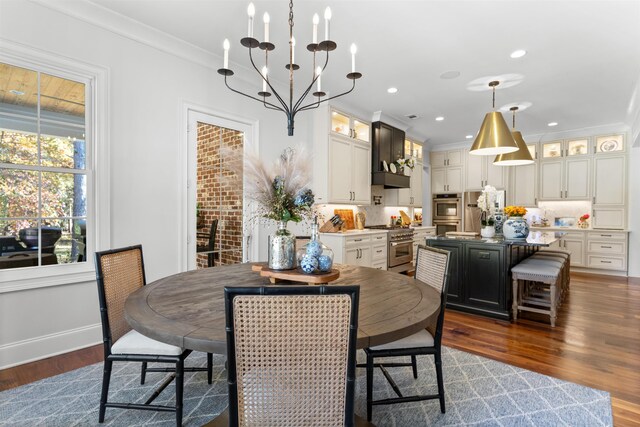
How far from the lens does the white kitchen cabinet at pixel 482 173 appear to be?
23.3 feet

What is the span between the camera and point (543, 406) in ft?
6.53

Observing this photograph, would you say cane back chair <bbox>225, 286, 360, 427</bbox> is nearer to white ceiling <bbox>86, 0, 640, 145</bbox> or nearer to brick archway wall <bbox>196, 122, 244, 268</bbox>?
white ceiling <bbox>86, 0, 640, 145</bbox>

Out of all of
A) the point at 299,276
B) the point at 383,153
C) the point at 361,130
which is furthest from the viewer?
the point at 383,153

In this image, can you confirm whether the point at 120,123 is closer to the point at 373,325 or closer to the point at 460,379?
the point at 373,325

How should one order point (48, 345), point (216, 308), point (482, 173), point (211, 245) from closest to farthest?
point (216, 308) → point (48, 345) → point (211, 245) → point (482, 173)

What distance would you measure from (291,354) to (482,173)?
24.4ft

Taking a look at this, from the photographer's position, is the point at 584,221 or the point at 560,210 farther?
the point at 560,210

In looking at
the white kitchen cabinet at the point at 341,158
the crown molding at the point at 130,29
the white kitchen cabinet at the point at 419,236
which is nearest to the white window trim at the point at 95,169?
the crown molding at the point at 130,29

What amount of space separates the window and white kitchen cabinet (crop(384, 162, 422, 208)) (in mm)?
4984

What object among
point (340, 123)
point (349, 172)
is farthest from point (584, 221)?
point (340, 123)

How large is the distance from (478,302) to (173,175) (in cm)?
360

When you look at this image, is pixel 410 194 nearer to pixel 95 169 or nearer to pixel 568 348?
pixel 568 348

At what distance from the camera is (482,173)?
731 cm

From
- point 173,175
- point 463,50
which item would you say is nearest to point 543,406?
point 463,50
